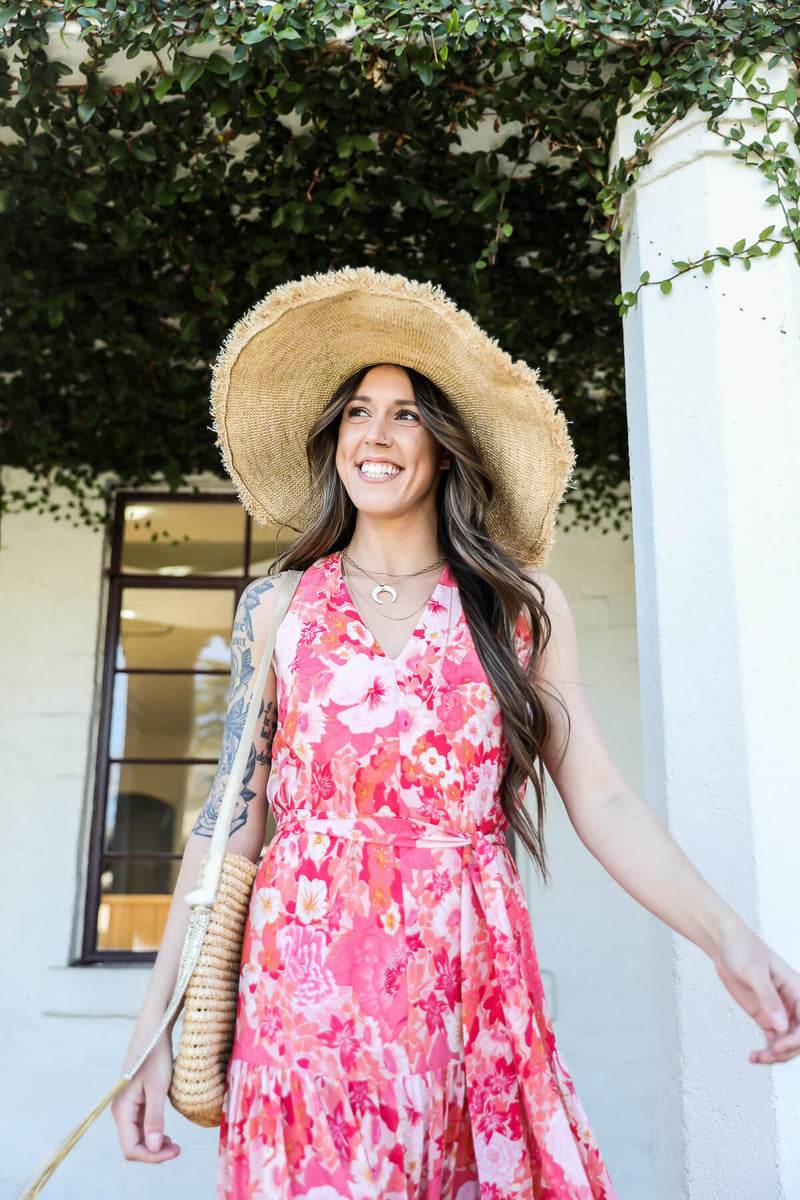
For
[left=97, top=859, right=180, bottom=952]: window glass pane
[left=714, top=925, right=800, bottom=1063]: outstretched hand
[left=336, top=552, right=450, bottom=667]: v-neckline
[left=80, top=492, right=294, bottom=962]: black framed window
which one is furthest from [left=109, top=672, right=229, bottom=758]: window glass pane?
[left=714, top=925, right=800, bottom=1063]: outstretched hand

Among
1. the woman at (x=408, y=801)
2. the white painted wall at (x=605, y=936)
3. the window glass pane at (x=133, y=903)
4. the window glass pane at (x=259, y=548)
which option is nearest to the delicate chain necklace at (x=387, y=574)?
the woman at (x=408, y=801)

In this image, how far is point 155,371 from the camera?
4066mm

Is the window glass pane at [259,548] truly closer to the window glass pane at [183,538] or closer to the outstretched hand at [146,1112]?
the window glass pane at [183,538]

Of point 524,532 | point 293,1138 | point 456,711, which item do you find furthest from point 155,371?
point 293,1138

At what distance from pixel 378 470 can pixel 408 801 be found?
0.63 meters

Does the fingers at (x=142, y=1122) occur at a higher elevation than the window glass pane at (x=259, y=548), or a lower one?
lower

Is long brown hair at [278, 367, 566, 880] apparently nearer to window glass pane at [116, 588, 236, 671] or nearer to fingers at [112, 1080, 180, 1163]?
fingers at [112, 1080, 180, 1163]

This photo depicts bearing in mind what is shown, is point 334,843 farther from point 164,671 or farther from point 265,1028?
point 164,671

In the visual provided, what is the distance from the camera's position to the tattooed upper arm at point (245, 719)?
1.70 m

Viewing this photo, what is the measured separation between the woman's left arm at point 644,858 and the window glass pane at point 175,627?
2991 millimetres

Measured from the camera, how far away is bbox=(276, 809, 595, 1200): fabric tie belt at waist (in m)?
1.48

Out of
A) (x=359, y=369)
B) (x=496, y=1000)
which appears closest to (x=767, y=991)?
(x=496, y=1000)

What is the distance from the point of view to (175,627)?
460cm

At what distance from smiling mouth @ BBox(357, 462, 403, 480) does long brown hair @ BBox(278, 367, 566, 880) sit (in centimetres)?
12
